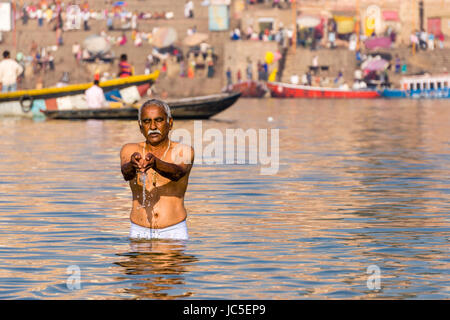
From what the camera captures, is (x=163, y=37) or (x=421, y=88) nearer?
(x=163, y=37)

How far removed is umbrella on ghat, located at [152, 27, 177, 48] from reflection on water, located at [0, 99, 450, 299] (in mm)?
42285

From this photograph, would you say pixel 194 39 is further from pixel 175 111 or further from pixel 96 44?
pixel 175 111

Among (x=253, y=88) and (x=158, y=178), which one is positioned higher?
(x=158, y=178)

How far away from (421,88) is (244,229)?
60.4 meters

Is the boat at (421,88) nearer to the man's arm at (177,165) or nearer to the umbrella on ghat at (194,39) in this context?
the umbrella on ghat at (194,39)

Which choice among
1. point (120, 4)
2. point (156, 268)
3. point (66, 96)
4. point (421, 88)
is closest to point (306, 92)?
point (421, 88)

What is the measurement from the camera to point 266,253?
11.8 m

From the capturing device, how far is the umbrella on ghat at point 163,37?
69438 millimetres

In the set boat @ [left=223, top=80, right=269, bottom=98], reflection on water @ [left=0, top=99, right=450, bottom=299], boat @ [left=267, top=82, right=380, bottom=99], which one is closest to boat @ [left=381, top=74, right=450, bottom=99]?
boat @ [left=267, top=82, right=380, bottom=99]

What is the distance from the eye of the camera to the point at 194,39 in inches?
2805

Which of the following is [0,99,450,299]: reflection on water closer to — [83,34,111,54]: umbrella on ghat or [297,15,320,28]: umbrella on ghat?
[83,34,111,54]: umbrella on ghat
